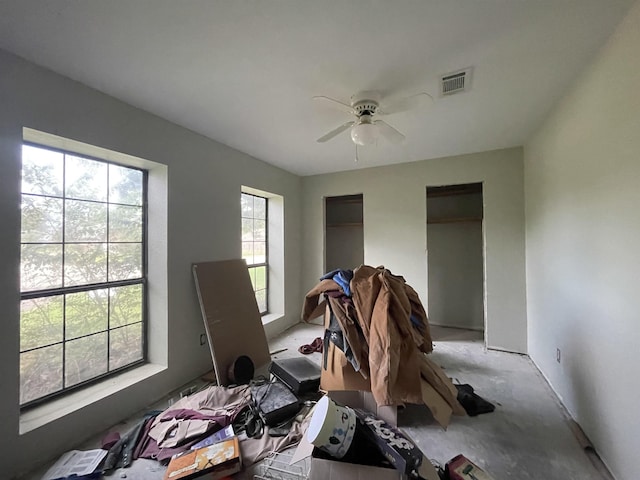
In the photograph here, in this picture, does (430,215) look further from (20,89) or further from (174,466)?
(20,89)

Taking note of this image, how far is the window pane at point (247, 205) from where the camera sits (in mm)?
3896

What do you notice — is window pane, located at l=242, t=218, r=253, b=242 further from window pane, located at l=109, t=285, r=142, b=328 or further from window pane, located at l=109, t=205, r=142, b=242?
window pane, located at l=109, t=285, r=142, b=328

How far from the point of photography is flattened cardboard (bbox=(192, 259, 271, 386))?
270 cm

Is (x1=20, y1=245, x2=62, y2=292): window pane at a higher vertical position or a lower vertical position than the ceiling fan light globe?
lower

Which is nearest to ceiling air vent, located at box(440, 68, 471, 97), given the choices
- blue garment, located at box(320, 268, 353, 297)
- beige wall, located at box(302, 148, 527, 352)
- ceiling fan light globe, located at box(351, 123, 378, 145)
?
ceiling fan light globe, located at box(351, 123, 378, 145)

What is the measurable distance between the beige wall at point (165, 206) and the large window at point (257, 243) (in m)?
0.40

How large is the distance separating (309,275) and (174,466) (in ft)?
10.8

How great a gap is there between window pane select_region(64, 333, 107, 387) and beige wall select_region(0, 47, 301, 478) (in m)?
0.29

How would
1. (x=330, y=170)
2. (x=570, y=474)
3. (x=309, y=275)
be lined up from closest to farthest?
(x=570, y=474), (x=330, y=170), (x=309, y=275)

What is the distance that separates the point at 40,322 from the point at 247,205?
8.30 ft

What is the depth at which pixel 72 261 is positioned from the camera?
2.05 metres

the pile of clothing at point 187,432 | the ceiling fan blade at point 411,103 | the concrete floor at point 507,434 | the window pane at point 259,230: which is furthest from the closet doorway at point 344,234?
the pile of clothing at point 187,432

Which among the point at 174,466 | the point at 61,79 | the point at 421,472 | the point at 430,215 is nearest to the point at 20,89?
the point at 61,79

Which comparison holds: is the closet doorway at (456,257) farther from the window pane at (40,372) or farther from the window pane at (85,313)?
the window pane at (40,372)
